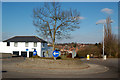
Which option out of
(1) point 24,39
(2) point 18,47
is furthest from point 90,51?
(2) point 18,47

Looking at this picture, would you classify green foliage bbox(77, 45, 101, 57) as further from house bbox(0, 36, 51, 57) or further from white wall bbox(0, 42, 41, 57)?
white wall bbox(0, 42, 41, 57)

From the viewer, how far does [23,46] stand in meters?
46.9

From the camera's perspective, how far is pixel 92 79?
411 inches

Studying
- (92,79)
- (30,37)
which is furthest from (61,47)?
(92,79)

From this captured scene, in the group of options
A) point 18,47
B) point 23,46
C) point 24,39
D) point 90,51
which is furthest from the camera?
point 24,39

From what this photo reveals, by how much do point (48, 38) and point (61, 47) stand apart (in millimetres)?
22217

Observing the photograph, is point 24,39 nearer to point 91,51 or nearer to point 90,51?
point 90,51

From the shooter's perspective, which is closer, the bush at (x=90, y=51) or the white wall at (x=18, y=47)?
the bush at (x=90, y=51)

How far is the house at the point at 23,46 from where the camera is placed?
46.1 metres

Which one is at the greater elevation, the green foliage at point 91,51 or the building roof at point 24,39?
the building roof at point 24,39

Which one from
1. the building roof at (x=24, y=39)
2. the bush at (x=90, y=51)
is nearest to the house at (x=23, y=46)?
the building roof at (x=24, y=39)

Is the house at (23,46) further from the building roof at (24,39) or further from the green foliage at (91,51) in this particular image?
the green foliage at (91,51)

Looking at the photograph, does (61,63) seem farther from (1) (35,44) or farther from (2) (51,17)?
(1) (35,44)

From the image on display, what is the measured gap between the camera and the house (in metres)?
46.1
